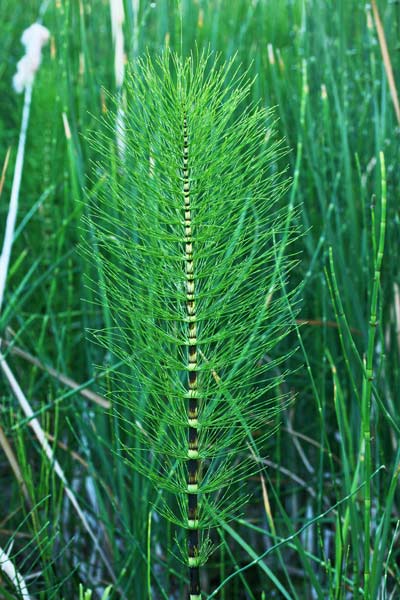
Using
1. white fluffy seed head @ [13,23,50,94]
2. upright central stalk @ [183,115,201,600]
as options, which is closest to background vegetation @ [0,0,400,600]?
white fluffy seed head @ [13,23,50,94]

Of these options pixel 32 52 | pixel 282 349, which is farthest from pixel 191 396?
pixel 32 52

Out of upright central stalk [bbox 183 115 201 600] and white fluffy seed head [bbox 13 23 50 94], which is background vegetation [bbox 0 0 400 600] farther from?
upright central stalk [bbox 183 115 201 600]

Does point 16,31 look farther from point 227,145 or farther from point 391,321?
point 227,145

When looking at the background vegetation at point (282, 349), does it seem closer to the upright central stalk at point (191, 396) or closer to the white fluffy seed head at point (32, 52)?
the white fluffy seed head at point (32, 52)

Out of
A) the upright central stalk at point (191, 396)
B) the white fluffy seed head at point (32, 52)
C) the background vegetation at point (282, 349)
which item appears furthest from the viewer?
the white fluffy seed head at point (32, 52)

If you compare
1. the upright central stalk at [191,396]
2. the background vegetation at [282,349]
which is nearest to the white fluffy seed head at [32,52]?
the background vegetation at [282,349]

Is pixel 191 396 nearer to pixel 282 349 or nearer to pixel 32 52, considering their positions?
pixel 282 349
